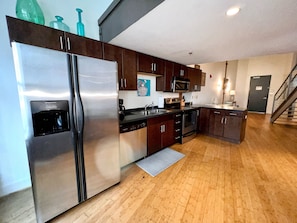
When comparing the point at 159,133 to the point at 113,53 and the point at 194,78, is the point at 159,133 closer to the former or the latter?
the point at 113,53

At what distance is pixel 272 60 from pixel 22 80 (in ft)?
32.0

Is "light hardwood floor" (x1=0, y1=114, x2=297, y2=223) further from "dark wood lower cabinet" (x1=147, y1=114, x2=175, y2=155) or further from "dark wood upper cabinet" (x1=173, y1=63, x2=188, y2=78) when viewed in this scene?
"dark wood upper cabinet" (x1=173, y1=63, x2=188, y2=78)

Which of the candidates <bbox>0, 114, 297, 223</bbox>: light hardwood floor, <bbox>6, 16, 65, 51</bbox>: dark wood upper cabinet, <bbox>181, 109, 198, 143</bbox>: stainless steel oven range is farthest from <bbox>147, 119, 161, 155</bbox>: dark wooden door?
<bbox>6, 16, 65, 51</bbox>: dark wood upper cabinet

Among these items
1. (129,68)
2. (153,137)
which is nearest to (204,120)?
(153,137)

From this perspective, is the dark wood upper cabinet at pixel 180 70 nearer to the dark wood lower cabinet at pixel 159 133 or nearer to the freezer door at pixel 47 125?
the dark wood lower cabinet at pixel 159 133

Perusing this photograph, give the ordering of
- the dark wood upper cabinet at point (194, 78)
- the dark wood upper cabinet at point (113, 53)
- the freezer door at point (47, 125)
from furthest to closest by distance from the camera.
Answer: the dark wood upper cabinet at point (194, 78)
the dark wood upper cabinet at point (113, 53)
the freezer door at point (47, 125)

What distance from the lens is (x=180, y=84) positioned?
359cm

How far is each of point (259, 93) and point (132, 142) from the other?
8385mm

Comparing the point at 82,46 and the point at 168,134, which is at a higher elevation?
the point at 82,46

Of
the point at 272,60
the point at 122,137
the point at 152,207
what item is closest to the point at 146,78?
the point at 122,137

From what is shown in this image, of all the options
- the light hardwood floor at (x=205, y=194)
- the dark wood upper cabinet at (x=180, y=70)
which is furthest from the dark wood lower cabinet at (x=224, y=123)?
the dark wood upper cabinet at (x=180, y=70)

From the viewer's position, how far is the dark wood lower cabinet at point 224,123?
3370 mm

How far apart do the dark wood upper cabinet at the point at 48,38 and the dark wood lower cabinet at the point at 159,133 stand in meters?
1.52

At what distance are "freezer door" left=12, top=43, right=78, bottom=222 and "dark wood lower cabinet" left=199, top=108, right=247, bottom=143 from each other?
11.7 feet
